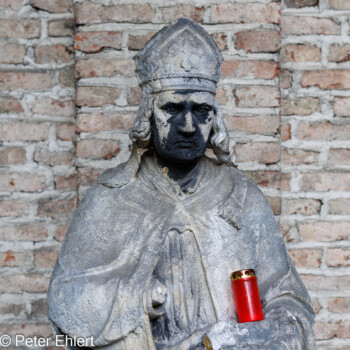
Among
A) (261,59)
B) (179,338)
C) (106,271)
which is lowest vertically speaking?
(179,338)

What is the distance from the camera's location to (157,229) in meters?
2.44

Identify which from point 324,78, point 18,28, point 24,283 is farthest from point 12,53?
point 324,78

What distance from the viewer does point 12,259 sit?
11.2 ft

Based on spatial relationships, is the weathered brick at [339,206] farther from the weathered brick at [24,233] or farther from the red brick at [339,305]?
the weathered brick at [24,233]

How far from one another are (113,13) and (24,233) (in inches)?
41.9

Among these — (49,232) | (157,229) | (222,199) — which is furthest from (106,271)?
(49,232)

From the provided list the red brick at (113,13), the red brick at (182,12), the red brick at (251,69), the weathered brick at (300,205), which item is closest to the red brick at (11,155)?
the red brick at (113,13)

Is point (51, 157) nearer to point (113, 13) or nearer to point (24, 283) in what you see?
point (24, 283)

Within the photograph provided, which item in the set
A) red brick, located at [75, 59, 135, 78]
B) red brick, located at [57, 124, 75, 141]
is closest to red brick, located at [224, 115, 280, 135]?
red brick, located at [75, 59, 135, 78]

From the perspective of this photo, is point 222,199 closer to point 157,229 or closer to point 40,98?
point 157,229

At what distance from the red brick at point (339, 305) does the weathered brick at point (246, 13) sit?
1.28 meters

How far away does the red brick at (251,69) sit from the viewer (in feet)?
10.6

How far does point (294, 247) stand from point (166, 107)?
129cm

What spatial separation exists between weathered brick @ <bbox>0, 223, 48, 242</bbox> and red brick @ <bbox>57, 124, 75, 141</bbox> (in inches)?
16.5
